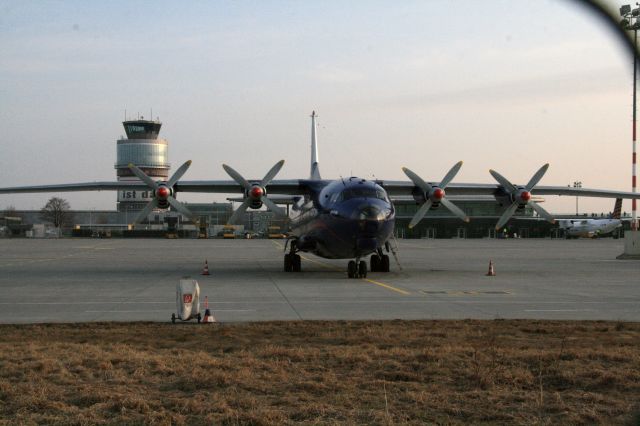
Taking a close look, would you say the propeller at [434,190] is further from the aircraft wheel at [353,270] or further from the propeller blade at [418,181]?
the aircraft wheel at [353,270]

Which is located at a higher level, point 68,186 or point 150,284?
point 68,186

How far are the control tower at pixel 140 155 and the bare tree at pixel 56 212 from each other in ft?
46.7

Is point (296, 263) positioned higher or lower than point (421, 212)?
lower

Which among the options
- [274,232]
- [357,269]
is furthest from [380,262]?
[274,232]

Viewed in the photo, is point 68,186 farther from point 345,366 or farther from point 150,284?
point 345,366

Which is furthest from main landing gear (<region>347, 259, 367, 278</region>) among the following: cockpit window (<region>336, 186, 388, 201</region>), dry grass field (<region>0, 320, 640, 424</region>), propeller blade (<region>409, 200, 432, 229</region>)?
dry grass field (<region>0, 320, 640, 424</region>)

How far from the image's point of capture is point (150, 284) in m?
24.3

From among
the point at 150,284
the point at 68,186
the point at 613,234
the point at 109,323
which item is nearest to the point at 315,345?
the point at 109,323

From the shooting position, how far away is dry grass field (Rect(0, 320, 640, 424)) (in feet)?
25.0

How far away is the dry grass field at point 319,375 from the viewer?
7613 millimetres

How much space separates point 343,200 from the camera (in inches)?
1032

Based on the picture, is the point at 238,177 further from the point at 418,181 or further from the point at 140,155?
the point at 140,155

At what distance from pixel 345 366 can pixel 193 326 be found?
5026mm

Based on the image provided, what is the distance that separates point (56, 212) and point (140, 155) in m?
25.1
